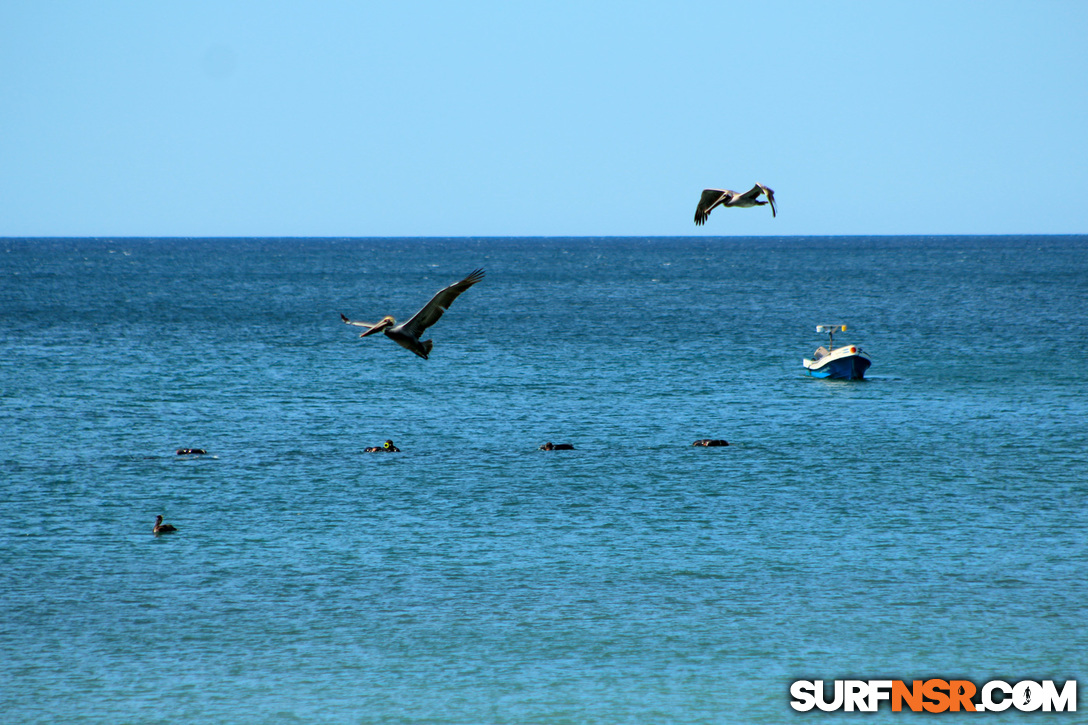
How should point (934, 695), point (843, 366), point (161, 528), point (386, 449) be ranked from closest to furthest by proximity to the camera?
point (934, 695)
point (161, 528)
point (386, 449)
point (843, 366)

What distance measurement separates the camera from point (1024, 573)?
104 feet

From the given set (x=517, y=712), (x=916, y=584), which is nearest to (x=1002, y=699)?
(x=916, y=584)

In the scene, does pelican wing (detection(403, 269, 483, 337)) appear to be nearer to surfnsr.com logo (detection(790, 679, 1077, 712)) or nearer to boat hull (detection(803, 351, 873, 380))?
surfnsr.com logo (detection(790, 679, 1077, 712))

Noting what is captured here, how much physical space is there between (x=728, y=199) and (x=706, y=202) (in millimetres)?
1797

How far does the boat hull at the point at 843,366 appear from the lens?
7250cm

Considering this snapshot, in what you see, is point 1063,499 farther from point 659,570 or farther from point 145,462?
point 145,462

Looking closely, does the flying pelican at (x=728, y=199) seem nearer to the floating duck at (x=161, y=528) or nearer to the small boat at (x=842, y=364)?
the floating duck at (x=161, y=528)

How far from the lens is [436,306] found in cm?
1504

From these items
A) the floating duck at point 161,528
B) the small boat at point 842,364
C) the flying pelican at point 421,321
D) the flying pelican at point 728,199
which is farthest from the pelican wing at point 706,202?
the small boat at point 842,364

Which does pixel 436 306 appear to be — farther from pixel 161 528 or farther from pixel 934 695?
pixel 161 528

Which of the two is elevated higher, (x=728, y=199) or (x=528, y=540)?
(x=728, y=199)

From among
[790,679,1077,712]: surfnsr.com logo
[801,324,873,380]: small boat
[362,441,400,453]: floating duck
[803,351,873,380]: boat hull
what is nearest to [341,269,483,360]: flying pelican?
[790,679,1077,712]: surfnsr.com logo

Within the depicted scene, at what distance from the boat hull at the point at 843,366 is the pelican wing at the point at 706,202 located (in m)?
53.3

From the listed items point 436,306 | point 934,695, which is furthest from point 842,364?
point 436,306
